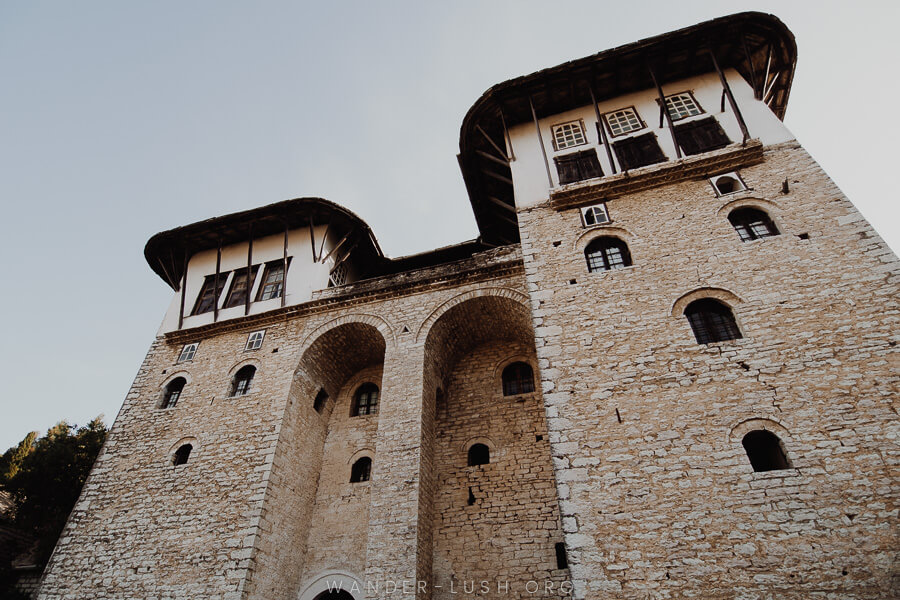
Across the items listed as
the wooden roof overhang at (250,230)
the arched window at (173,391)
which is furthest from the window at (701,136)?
the arched window at (173,391)

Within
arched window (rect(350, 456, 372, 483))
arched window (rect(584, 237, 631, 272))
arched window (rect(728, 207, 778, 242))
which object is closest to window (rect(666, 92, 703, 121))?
arched window (rect(728, 207, 778, 242))

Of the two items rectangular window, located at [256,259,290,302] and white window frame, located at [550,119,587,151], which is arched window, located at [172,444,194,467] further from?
white window frame, located at [550,119,587,151]

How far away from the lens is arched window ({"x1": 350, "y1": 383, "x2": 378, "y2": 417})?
1312cm

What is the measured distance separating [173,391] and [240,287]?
3.58 meters

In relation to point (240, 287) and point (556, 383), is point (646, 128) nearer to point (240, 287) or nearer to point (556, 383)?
point (556, 383)

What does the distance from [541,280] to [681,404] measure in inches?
142

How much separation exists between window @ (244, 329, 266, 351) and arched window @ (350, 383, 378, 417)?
10.2 ft

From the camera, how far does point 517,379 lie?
12375mm

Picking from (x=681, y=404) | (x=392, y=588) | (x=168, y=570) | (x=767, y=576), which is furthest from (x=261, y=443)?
(x=767, y=576)

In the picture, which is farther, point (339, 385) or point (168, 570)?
point (339, 385)

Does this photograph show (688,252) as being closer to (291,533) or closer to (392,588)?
(392,588)

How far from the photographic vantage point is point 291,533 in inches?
412

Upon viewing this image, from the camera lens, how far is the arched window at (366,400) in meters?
13.1

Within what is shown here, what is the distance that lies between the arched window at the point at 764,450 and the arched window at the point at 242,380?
36.4ft
